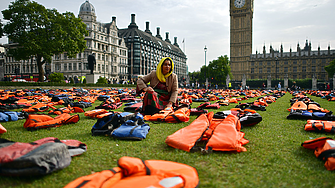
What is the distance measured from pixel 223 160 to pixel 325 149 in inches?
44.0

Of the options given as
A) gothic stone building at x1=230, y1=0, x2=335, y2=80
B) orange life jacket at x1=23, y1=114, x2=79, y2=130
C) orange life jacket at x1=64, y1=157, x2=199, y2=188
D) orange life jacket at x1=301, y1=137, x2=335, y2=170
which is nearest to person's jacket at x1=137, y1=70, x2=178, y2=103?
orange life jacket at x1=23, y1=114, x2=79, y2=130

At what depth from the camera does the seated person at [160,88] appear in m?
5.25

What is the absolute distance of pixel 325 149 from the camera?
2.29 metres

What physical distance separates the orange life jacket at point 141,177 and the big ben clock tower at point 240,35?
88447 mm

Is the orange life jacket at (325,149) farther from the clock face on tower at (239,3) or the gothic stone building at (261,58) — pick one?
the clock face on tower at (239,3)

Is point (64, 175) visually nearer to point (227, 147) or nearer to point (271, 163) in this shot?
point (227, 147)

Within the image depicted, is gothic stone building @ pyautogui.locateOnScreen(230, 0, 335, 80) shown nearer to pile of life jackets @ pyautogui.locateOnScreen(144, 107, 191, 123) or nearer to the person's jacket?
the person's jacket

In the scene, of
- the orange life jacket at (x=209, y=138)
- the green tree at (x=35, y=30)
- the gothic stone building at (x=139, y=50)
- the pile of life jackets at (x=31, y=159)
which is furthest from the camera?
the gothic stone building at (x=139, y=50)

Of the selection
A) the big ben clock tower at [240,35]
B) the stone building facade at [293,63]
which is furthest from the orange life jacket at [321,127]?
the big ben clock tower at [240,35]

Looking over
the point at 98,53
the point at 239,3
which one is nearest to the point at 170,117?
the point at 98,53

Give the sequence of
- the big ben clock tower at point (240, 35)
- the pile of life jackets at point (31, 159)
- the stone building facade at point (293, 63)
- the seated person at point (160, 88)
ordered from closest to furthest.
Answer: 1. the pile of life jackets at point (31, 159)
2. the seated person at point (160, 88)
3. the stone building facade at point (293, 63)
4. the big ben clock tower at point (240, 35)

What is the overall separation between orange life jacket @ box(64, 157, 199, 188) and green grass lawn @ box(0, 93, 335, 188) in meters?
0.23

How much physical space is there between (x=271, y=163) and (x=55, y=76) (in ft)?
96.8

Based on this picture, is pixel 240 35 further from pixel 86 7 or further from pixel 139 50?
pixel 86 7
